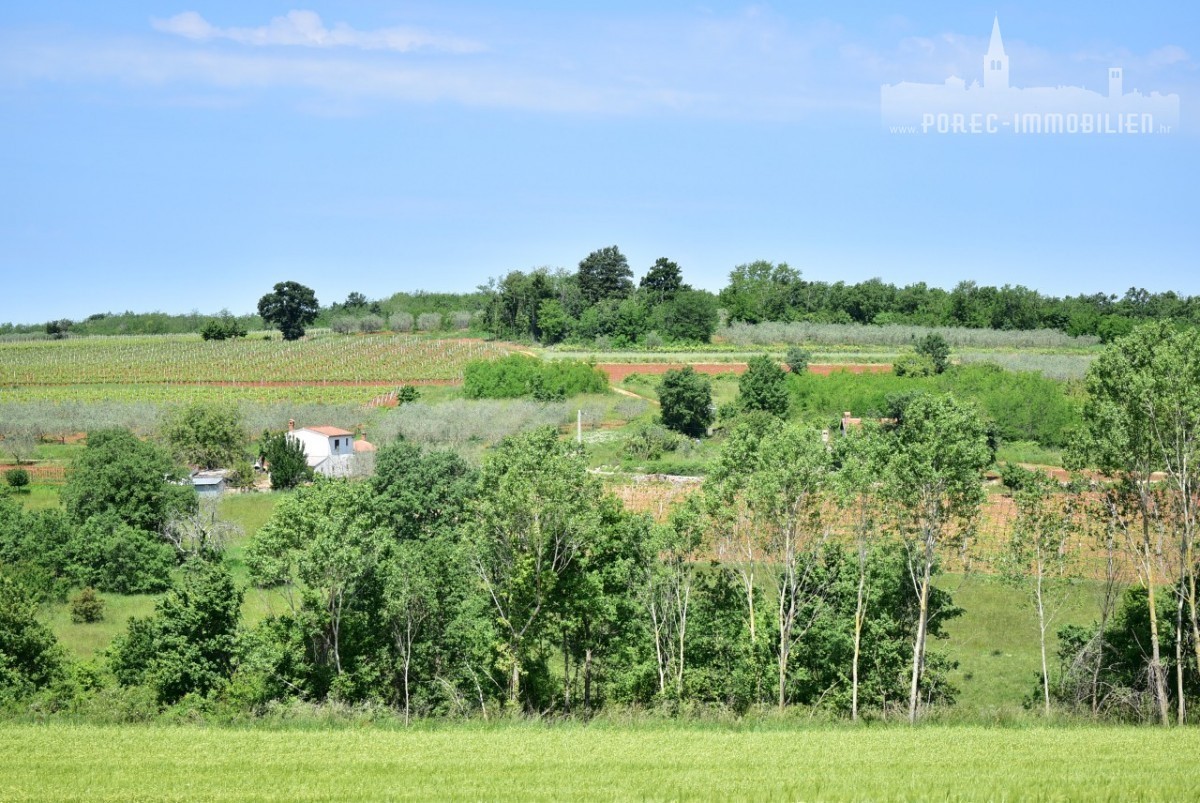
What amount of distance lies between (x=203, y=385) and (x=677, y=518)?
65.6 metres

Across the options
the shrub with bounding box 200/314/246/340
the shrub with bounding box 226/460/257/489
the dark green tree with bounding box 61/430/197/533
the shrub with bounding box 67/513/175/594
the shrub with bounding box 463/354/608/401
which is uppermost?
the shrub with bounding box 200/314/246/340

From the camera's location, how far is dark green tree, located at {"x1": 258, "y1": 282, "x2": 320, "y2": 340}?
107250mm

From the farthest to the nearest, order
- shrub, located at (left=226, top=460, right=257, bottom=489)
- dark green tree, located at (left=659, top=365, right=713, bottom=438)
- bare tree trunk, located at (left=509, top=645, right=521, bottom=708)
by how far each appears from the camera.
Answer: dark green tree, located at (left=659, top=365, right=713, bottom=438) → shrub, located at (left=226, top=460, right=257, bottom=489) → bare tree trunk, located at (left=509, top=645, right=521, bottom=708)

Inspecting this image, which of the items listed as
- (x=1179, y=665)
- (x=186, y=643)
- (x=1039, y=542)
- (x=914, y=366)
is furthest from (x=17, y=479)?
(x=914, y=366)

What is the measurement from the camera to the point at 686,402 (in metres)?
60.2

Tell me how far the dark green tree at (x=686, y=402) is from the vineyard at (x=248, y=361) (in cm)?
2576

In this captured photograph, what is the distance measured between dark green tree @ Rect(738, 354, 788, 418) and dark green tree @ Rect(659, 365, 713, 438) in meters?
3.35

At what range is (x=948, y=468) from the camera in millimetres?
24406

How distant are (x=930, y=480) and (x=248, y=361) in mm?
76248

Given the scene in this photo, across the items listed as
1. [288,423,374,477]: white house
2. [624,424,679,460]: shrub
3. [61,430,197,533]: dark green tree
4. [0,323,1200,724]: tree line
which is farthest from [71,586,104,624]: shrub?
[624,424,679,460]: shrub

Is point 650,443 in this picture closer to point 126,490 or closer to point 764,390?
point 764,390

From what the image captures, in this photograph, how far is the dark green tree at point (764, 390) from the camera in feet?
207

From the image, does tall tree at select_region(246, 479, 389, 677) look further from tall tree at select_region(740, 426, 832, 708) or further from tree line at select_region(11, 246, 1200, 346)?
tree line at select_region(11, 246, 1200, 346)

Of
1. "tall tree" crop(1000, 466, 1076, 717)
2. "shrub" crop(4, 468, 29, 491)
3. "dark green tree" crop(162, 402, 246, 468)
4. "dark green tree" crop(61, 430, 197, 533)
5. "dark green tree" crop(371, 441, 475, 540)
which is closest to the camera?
"tall tree" crop(1000, 466, 1076, 717)
